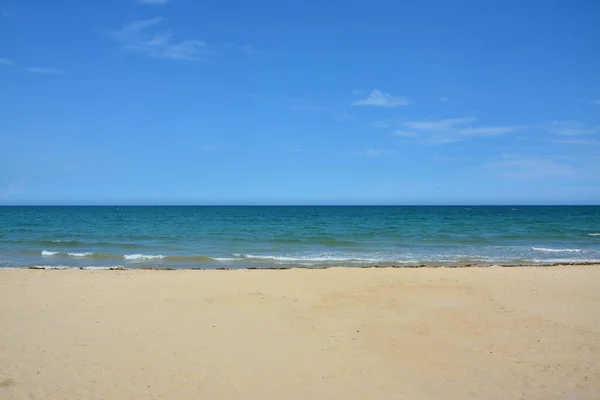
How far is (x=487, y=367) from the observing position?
6.41 metres

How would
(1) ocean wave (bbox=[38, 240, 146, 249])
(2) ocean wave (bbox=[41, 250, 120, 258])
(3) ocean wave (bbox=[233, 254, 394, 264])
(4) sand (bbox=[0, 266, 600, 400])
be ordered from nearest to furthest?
1. (4) sand (bbox=[0, 266, 600, 400])
2. (3) ocean wave (bbox=[233, 254, 394, 264])
3. (2) ocean wave (bbox=[41, 250, 120, 258])
4. (1) ocean wave (bbox=[38, 240, 146, 249])

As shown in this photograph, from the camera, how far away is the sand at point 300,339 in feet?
19.0

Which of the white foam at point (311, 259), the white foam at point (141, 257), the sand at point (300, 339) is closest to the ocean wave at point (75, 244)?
the white foam at point (141, 257)

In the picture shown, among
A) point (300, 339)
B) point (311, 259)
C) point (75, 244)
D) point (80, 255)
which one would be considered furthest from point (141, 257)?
point (300, 339)

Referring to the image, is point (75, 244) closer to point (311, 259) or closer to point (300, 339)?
point (311, 259)

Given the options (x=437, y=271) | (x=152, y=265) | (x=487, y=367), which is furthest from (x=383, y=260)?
(x=487, y=367)

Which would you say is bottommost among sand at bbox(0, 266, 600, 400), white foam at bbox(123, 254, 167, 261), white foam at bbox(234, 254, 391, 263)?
white foam at bbox(123, 254, 167, 261)

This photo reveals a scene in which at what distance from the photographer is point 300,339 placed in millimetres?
7656

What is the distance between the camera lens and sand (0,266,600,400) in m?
5.79

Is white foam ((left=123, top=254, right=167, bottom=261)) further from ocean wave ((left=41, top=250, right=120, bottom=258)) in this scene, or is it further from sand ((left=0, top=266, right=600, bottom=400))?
sand ((left=0, top=266, right=600, bottom=400))

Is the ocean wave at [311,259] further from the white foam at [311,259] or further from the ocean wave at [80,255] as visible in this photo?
the ocean wave at [80,255]

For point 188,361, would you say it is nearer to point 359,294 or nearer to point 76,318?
point 76,318

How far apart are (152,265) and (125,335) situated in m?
11.6

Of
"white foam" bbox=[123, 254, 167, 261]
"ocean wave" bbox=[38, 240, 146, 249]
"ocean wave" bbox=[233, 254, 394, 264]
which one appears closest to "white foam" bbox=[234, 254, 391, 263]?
"ocean wave" bbox=[233, 254, 394, 264]
